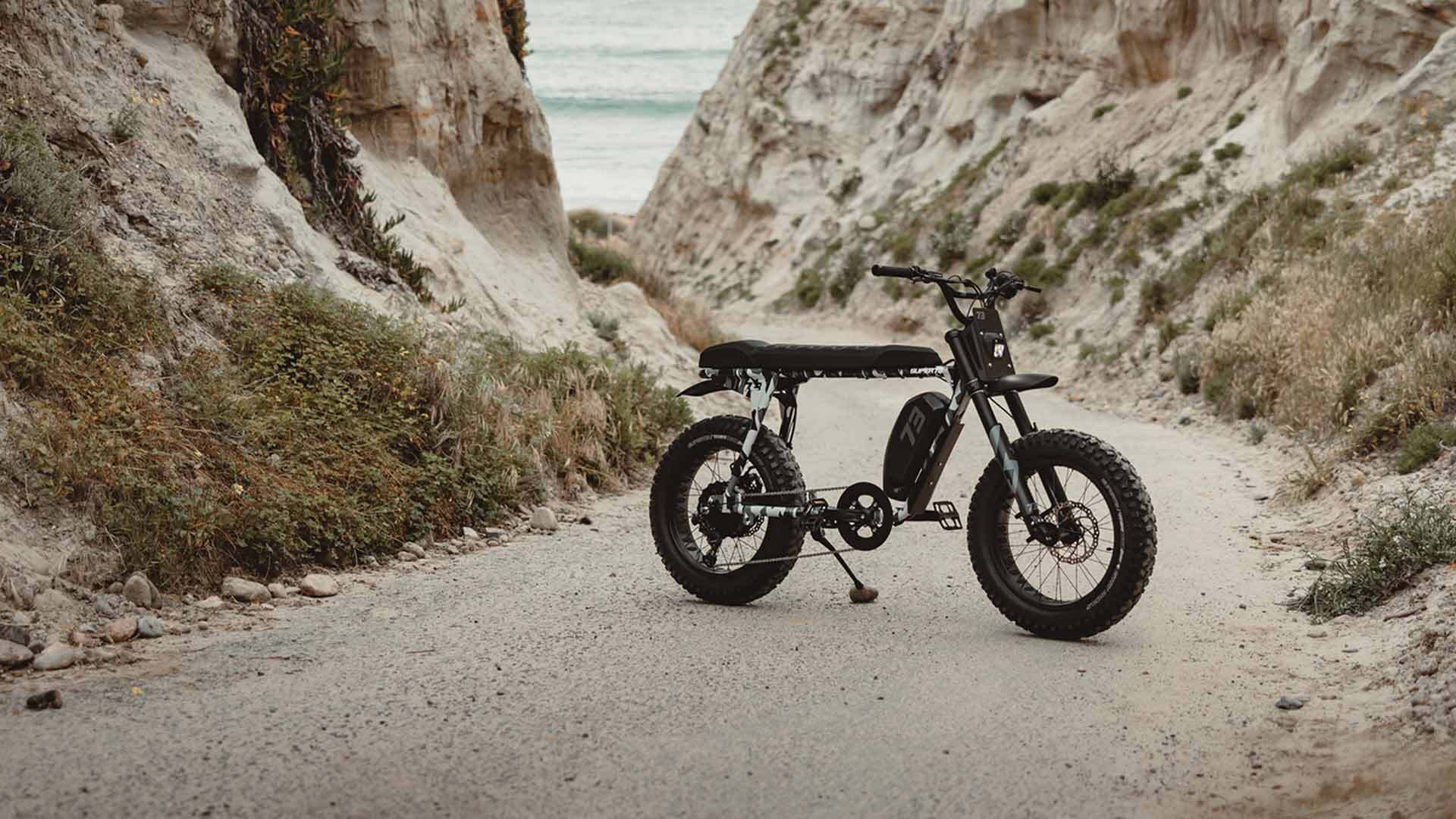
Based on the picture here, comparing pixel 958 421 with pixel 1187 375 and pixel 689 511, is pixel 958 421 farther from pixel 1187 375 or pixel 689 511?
pixel 1187 375

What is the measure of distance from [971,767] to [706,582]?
2.63 metres

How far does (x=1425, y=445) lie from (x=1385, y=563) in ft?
9.32

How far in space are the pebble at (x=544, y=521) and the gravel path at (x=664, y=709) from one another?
4.76 ft

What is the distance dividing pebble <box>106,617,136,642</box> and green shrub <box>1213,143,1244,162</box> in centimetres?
2166

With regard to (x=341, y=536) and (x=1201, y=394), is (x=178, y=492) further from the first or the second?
(x=1201, y=394)

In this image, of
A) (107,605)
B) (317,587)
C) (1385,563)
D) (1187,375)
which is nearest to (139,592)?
(107,605)

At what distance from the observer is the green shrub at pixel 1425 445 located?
845cm

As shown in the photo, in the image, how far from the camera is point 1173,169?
24.7m

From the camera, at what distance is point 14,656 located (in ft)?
16.7

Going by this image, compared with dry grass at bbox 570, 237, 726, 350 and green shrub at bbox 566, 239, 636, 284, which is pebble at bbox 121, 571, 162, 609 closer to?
dry grass at bbox 570, 237, 726, 350

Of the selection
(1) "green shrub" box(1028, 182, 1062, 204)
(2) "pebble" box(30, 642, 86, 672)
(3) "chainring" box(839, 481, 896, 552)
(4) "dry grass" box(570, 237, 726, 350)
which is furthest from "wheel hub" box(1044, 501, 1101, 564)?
(1) "green shrub" box(1028, 182, 1062, 204)

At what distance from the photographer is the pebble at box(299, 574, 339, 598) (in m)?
6.64

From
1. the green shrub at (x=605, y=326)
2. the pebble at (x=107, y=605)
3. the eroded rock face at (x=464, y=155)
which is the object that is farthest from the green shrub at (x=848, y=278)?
the pebble at (x=107, y=605)

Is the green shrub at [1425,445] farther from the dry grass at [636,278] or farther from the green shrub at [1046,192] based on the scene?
the green shrub at [1046,192]
